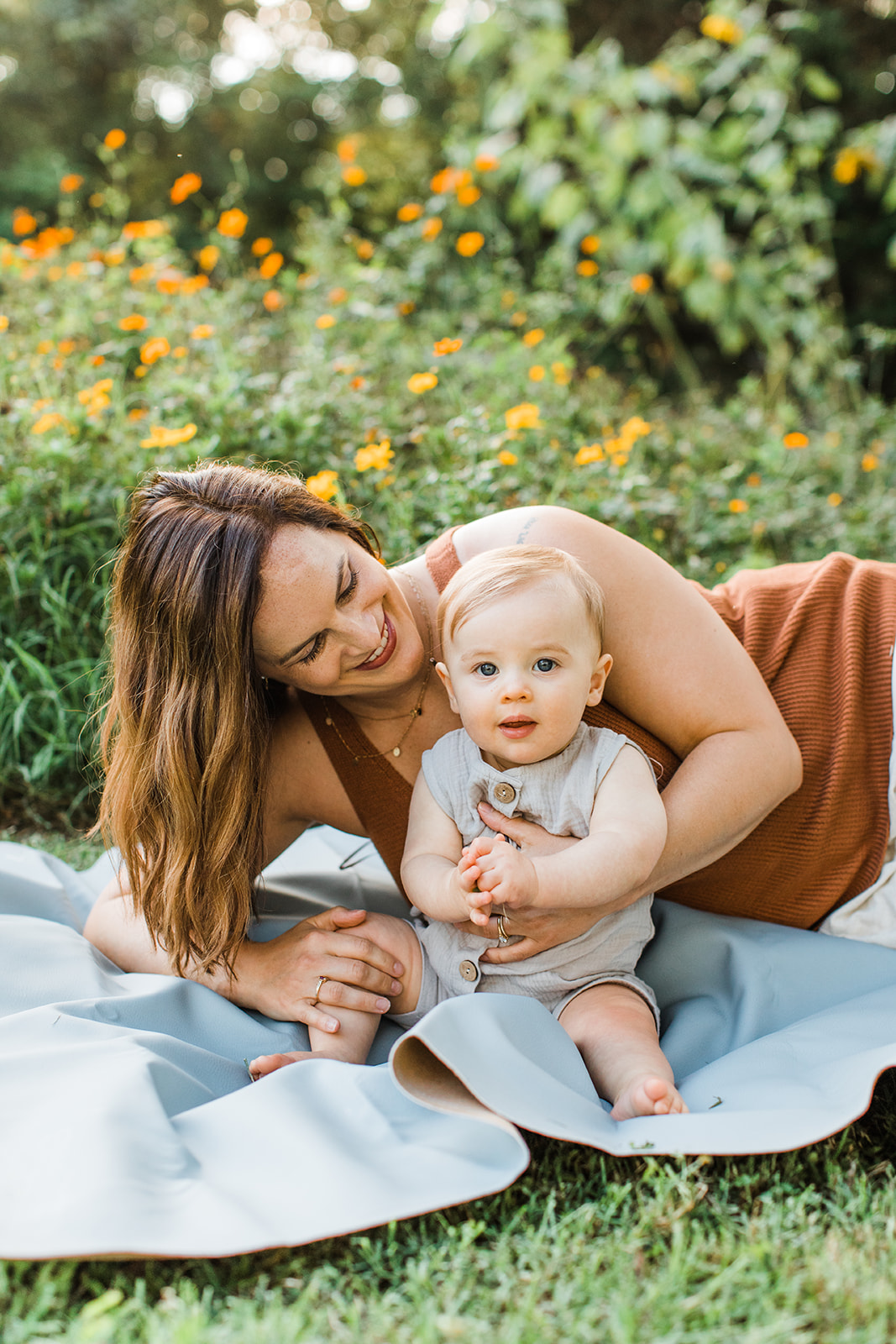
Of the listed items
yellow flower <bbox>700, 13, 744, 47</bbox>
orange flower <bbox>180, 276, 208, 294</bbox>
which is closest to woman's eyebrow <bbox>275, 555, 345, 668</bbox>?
orange flower <bbox>180, 276, 208, 294</bbox>

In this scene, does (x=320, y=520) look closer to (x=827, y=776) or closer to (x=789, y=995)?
(x=827, y=776)

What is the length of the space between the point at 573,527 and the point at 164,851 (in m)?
0.94

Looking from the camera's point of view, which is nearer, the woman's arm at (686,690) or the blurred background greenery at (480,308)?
the woman's arm at (686,690)

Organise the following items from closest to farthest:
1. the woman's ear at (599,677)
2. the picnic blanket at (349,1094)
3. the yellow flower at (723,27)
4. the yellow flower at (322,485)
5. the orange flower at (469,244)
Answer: the picnic blanket at (349,1094) < the woman's ear at (599,677) < the yellow flower at (322,485) < the orange flower at (469,244) < the yellow flower at (723,27)

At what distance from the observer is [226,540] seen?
5.74ft

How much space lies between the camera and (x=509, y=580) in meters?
1.64

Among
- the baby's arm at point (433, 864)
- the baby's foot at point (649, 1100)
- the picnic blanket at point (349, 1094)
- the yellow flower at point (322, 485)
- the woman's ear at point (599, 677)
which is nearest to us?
the picnic blanket at point (349, 1094)

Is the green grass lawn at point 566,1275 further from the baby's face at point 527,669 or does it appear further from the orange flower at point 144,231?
the orange flower at point 144,231

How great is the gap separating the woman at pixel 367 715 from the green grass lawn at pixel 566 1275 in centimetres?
46

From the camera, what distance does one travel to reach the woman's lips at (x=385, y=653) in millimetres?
1811

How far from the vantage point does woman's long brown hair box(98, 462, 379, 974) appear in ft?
5.75

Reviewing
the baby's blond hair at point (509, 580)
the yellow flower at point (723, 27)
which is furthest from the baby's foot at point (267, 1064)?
the yellow flower at point (723, 27)

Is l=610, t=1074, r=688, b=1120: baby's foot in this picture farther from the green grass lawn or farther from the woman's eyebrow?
the woman's eyebrow

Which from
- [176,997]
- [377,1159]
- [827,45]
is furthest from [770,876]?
[827,45]
